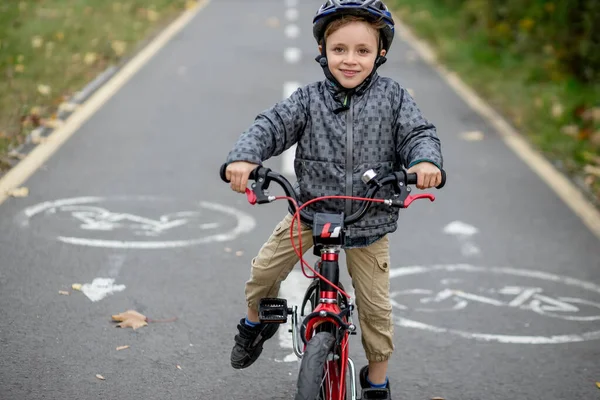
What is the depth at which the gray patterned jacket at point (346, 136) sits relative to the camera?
161 inches

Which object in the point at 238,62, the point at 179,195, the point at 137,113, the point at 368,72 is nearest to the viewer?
the point at 368,72

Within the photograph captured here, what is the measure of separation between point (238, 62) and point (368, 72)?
1079 centimetres

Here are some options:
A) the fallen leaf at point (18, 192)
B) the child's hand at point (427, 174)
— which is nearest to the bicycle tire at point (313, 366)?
the child's hand at point (427, 174)

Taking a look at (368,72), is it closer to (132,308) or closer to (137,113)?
(132,308)

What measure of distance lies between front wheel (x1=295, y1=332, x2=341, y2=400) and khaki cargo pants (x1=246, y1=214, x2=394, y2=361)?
0.41 metres

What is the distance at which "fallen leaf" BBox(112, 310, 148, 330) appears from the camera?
545 centimetres

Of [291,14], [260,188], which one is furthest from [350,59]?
[291,14]

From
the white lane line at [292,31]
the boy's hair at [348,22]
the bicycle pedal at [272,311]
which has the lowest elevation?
the bicycle pedal at [272,311]

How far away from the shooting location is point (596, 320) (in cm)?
599

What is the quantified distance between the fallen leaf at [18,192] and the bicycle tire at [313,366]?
4547 mm

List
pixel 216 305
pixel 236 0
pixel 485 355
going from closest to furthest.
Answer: pixel 485 355, pixel 216 305, pixel 236 0

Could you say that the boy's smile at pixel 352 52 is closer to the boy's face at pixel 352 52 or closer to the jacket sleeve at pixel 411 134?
the boy's face at pixel 352 52

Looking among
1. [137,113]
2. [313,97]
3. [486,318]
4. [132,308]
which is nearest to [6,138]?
[137,113]

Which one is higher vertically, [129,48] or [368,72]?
[129,48]
